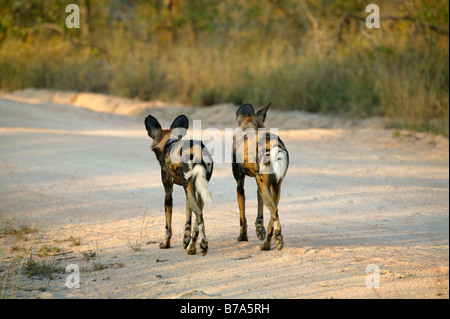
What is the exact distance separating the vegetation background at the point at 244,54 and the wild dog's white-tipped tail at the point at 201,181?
25.3 feet

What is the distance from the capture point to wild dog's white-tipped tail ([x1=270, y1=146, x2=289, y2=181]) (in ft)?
15.0

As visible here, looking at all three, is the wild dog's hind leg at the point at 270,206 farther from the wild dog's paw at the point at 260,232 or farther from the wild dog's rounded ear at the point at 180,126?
the wild dog's rounded ear at the point at 180,126

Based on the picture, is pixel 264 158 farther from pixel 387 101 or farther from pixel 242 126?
pixel 387 101

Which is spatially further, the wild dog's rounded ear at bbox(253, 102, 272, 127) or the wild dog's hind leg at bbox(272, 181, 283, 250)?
the wild dog's rounded ear at bbox(253, 102, 272, 127)

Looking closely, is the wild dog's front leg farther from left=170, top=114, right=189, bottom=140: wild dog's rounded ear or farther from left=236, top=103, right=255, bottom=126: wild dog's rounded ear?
left=236, top=103, right=255, bottom=126: wild dog's rounded ear

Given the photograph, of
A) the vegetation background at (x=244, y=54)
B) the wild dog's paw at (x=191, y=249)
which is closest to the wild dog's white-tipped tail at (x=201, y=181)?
the wild dog's paw at (x=191, y=249)

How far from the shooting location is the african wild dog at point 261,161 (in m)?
4.61

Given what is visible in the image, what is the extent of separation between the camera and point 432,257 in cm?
500

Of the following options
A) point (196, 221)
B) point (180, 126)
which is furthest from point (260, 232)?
point (180, 126)

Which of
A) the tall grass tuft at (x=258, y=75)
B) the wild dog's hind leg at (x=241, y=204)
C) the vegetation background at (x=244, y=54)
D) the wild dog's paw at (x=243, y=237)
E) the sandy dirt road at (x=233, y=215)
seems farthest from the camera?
the vegetation background at (x=244, y=54)

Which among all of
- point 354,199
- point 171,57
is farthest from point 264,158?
point 171,57

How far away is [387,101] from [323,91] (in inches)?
64.6

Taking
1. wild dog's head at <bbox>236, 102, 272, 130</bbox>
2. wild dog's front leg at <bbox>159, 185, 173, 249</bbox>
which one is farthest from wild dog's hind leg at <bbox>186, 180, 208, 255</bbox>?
wild dog's head at <bbox>236, 102, 272, 130</bbox>
